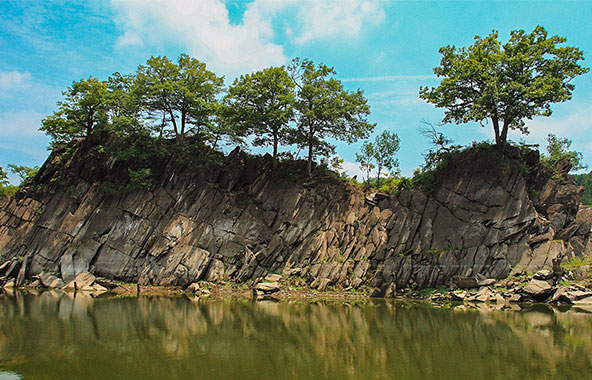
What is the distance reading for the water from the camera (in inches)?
395

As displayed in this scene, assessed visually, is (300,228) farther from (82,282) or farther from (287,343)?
(287,343)

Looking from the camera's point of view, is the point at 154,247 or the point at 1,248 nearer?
the point at 154,247

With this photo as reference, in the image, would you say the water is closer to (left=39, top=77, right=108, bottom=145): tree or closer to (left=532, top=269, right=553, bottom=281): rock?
(left=532, top=269, right=553, bottom=281): rock

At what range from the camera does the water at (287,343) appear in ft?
32.9

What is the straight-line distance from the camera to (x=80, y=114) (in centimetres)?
3772

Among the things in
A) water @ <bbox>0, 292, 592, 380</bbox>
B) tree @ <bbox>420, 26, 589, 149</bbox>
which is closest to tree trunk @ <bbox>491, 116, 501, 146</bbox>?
tree @ <bbox>420, 26, 589, 149</bbox>

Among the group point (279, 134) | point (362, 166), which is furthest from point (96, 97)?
point (362, 166)

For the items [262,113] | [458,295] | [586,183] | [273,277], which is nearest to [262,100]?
[262,113]

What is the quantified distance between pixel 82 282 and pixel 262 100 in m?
21.5

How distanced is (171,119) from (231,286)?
18253 millimetres

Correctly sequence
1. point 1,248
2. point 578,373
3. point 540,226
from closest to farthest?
point 578,373
point 540,226
point 1,248

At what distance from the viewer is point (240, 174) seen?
116 ft

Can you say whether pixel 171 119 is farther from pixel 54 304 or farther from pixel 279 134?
pixel 54 304

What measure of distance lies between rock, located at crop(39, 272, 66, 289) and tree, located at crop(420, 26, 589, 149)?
35063 mm
